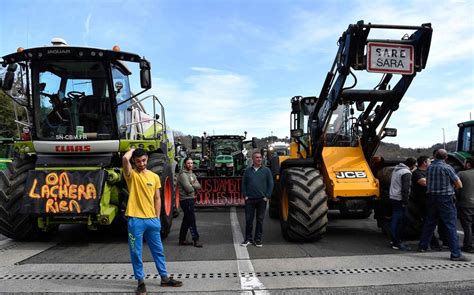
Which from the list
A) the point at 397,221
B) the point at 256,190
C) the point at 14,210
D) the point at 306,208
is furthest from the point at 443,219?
the point at 14,210

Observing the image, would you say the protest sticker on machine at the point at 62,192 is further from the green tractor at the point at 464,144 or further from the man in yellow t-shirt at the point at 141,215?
the green tractor at the point at 464,144

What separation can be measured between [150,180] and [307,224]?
3163mm

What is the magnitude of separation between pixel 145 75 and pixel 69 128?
5.87 ft

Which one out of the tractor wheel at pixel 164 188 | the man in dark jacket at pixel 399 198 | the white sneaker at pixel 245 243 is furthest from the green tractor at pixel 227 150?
the man in dark jacket at pixel 399 198

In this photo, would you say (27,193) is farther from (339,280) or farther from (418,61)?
(418,61)

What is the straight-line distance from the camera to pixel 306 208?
7020 millimetres

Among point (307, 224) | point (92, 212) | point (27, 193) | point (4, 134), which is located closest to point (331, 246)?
point (307, 224)

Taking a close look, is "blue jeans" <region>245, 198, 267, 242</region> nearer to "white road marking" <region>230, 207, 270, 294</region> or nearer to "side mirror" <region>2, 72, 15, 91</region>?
"white road marking" <region>230, 207, 270, 294</region>

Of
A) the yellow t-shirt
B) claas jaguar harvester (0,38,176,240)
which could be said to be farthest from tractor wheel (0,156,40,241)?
the yellow t-shirt

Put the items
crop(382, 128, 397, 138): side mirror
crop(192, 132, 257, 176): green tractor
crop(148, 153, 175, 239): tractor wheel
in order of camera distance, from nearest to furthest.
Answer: crop(148, 153, 175, 239): tractor wheel
crop(382, 128, 397, 138): side mirror
crop(192, 132, 257, 176): green tractor

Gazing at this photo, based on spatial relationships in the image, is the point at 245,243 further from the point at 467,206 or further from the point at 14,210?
the point at 14,210

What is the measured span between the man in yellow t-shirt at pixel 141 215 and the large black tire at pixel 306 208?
2.74 m

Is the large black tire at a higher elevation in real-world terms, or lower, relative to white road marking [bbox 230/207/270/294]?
higher

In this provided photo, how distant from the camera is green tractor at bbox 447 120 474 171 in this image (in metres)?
12.2
